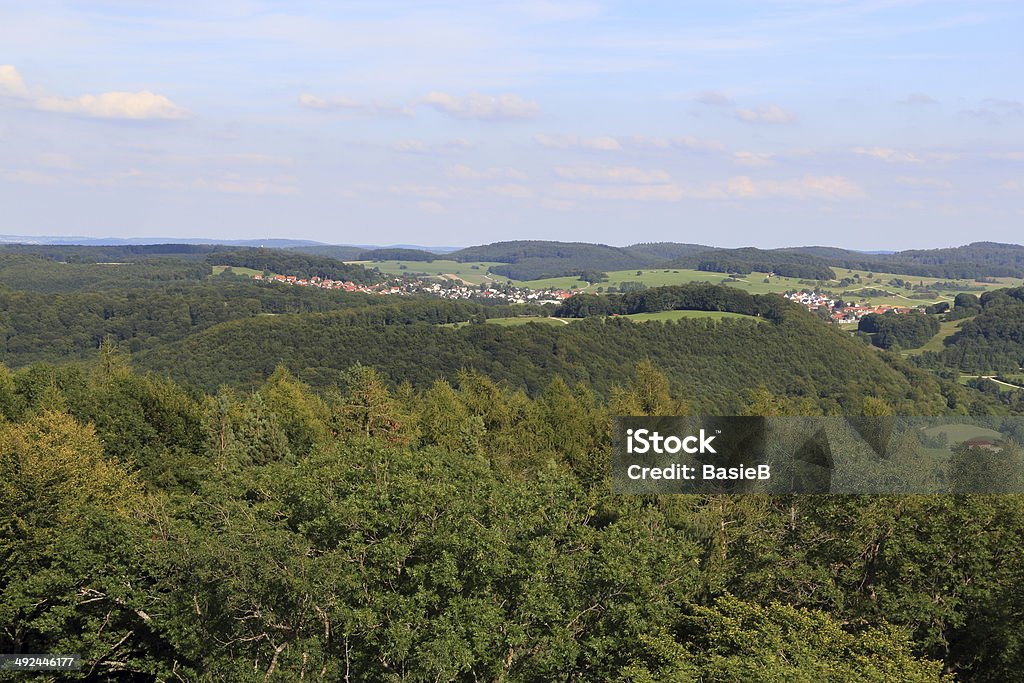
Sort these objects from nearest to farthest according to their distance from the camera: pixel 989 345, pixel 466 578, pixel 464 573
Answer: pixel 464 573 < pixel 466 578 < pixel 989 345

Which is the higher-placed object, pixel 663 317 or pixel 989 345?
pixel 663 317

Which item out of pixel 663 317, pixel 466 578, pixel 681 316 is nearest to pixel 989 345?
pixel 681 316

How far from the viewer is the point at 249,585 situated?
20172mm

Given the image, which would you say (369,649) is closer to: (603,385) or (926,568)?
(926,568)

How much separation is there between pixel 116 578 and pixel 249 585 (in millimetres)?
7090

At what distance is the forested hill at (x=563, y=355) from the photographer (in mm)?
121188

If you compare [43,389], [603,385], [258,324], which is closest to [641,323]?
[603,385]

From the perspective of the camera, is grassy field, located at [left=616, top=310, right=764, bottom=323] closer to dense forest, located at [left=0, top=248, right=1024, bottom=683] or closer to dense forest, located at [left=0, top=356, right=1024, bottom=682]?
dense forest, located at [left=0, top=248, right=1024, bottom=683]

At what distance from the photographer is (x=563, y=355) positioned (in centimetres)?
12925

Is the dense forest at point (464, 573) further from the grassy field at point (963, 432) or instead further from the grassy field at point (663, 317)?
the grassy field at point (663, 317)

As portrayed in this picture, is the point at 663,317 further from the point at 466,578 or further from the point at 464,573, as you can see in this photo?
the point at 464,573

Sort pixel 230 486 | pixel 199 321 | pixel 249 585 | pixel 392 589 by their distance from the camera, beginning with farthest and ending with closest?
pixel 199 321, pixel 230 486, pixel 392 589, pixel 249 585

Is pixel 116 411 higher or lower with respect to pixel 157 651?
higher

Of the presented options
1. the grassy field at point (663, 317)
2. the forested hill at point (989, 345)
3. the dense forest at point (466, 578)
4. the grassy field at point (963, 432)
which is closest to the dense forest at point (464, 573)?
the dense forest at point (466, 578)
